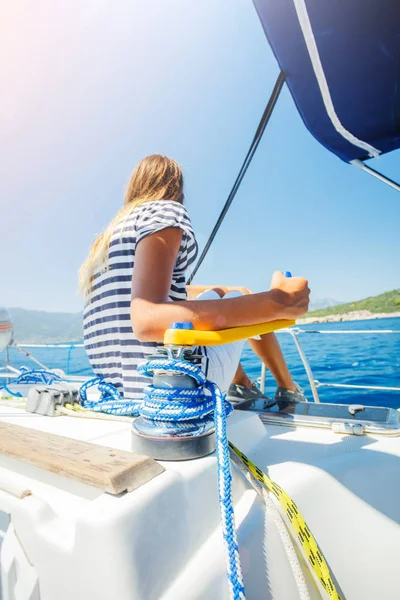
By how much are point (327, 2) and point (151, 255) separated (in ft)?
2.86

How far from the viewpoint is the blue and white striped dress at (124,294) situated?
774 mm

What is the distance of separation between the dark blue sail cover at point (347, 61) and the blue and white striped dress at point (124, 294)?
0.68 metres

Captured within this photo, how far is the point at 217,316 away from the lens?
555 millimetres

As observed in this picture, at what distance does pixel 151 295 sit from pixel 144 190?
0.49m

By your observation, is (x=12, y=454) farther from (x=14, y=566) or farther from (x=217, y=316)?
(x=217, y=316)

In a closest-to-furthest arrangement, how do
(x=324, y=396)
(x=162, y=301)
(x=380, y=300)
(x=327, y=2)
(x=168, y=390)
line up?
1. (x=168, y=390)
2. (x=162, y=301)
3. (x=327, y=2)
4. (x=324, y=396)
5. (x=380, y=300)

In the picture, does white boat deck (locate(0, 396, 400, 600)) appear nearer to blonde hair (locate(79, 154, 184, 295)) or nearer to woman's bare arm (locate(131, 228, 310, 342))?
woman's bare arm (locate(131, 228, 310, 342))

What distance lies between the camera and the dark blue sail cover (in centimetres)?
94

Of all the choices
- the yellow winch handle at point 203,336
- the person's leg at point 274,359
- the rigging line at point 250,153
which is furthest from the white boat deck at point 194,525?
the rigging line at point 250,153

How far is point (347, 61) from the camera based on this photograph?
40.6 inches

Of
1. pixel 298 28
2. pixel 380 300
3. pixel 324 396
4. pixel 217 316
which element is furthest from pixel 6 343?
pixel 380 300

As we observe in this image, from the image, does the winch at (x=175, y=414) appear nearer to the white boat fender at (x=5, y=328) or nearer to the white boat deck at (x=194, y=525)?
the white boat deck at (x=194, y=525)

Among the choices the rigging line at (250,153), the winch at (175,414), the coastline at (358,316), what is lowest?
the winch at (175,414)

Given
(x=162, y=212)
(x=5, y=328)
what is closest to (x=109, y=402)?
(x=162, y=212)
